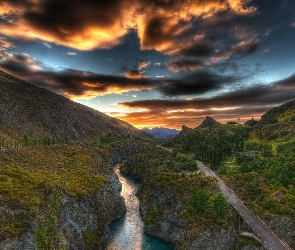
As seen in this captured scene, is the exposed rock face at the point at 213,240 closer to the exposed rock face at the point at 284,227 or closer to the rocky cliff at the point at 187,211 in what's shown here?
the rocky cliff at the point at 187,211

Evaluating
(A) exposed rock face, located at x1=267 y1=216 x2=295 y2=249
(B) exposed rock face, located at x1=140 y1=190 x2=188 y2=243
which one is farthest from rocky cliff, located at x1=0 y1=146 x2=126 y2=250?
(A) exposed rock face, located at x1=267 y1=216 x2=295 y2=249

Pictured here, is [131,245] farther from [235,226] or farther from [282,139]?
[282,139]

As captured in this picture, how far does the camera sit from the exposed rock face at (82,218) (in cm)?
5888

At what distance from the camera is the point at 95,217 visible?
9694 cm

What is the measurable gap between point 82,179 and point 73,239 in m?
36.6

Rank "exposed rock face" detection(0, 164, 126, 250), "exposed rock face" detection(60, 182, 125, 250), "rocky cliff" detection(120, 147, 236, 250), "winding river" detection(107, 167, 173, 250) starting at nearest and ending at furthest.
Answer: "exposed rock face" detection(0, 164, 126, 250) < "exposed rock face" detection(60, 182, 125, 250) < "rocky cliff" detection(120, 147, 236, 250) < "winding river" detection(107, 167, 173, 250)

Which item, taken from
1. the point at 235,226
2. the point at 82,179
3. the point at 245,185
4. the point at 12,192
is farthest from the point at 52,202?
the point at 245,185

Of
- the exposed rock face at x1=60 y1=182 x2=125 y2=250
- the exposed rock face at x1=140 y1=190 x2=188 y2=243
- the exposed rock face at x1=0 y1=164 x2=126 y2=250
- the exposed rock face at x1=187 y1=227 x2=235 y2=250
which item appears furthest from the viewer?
the exposed rock face at x1=140 y1=190 x2=188 y2=243

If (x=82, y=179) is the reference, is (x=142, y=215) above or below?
below

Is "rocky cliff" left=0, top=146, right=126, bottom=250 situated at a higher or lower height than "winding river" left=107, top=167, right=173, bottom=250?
higher

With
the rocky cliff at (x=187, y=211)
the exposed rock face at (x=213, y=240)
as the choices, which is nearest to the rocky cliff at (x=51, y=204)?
the rocky cliff at (x=187, y=211)

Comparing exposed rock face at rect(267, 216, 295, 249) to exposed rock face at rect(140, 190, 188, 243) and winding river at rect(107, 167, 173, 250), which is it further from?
winding river at rect(107, 167, 173, 250)

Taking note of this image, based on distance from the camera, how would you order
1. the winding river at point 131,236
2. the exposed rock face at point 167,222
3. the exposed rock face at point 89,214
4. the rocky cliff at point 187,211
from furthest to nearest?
the exposed rock face at point 167,222
the winding river at point 131,236
the rocky cliff at point 187,211
the exposed rock face at point 89,214

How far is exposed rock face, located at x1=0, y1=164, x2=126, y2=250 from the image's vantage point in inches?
2318
